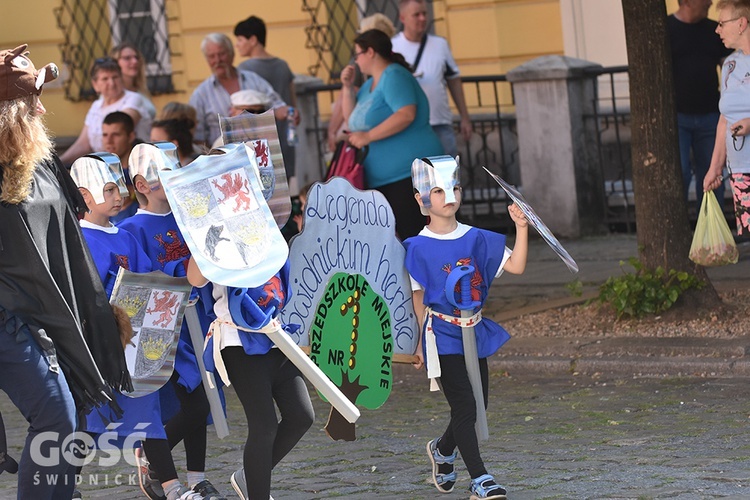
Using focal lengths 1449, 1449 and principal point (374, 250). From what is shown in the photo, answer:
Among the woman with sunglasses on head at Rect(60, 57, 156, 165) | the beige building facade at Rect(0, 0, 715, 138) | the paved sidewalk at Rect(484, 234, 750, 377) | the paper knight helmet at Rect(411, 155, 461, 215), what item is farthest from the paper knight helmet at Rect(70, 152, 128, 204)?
the beige building facade at Rect(0, 0, 715, 138)

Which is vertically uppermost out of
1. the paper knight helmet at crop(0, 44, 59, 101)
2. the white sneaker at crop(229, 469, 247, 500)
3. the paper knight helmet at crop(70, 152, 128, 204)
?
the paper knight helmet at crop(0, 44, 59, 101)

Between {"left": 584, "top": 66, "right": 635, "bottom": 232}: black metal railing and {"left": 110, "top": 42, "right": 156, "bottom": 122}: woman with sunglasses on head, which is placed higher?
{"left": 110, "top": 42, "right": 156, "bottom": 122}: woman with sunglasses on head

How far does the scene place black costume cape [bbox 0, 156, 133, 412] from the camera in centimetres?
460

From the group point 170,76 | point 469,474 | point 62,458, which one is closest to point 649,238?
point 469,474

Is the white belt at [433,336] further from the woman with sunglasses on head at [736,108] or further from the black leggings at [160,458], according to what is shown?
the woman with sunglasses on head at [736,108]

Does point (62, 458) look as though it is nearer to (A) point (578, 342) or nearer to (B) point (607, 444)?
(B) point (607, 444)

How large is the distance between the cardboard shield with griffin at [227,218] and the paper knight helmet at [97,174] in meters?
0.57

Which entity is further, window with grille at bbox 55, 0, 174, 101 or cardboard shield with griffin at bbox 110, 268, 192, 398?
window with grille at bbox 55, 0, 174, 101

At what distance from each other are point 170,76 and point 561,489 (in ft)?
36.6

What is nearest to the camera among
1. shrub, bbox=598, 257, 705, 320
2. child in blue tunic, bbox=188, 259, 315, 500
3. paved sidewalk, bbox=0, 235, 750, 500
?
child in blue tunic, bbox=188, 259, 315, 500

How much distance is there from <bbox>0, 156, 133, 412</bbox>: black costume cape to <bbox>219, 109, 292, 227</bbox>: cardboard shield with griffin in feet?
2.86

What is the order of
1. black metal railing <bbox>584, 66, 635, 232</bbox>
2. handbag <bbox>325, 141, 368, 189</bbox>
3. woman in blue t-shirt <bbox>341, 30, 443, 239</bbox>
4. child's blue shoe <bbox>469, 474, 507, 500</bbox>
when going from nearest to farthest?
child's blue shoe <bbox>469, 474, 507, 500</bbox> → woman in blue t-shirt <bbox>341, 30, 443, 239</bbox> → handbag <bbox>325, 141, 368, 189</bbox> → black metal railing <bbox>584, 66, 635, 232</bbox>

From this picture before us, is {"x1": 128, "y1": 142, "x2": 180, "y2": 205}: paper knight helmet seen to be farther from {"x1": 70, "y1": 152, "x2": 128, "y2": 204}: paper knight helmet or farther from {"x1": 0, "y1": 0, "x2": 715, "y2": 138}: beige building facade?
{"x1": 0, "y1": 0, "x2": 715, "y2": 138}: beige building facade

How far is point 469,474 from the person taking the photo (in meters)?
5.82
